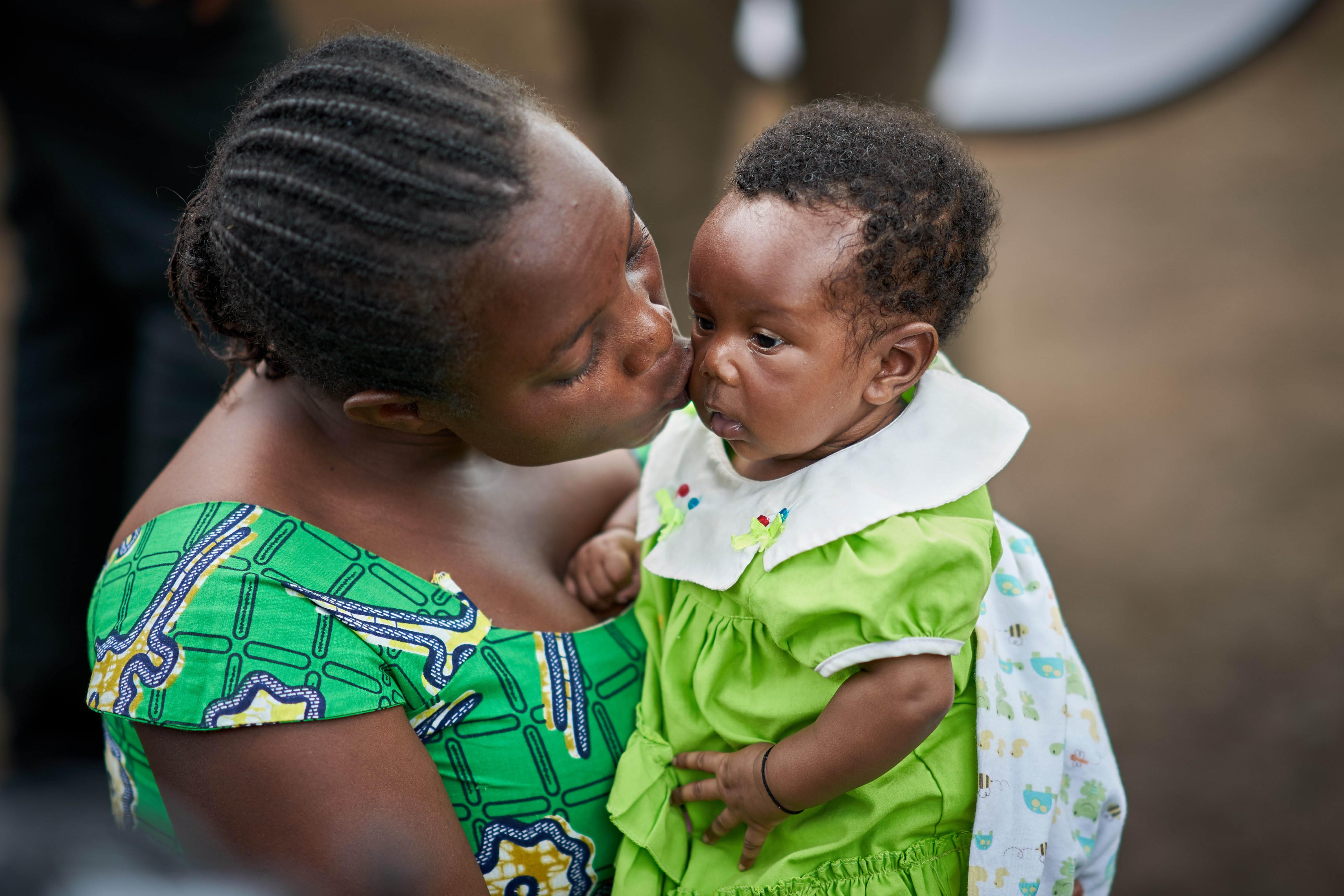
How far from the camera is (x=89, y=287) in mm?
2594

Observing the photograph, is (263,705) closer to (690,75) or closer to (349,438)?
(349,438)

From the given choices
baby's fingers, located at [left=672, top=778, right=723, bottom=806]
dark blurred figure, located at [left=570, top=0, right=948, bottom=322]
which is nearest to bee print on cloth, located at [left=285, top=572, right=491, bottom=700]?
baby's fingers, located at [left=672, top=778, right=723, bottom=806]

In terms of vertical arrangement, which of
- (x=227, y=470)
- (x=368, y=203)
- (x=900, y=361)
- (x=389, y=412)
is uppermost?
(x=368, y=203)

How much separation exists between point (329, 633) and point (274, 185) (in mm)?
517

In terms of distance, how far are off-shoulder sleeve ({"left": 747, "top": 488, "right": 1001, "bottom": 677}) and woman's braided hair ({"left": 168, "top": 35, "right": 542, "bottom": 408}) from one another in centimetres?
49

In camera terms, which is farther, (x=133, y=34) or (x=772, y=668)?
(x=133, y=34)

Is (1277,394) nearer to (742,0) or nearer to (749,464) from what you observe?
(742,0)

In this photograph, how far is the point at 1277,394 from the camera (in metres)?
4.36

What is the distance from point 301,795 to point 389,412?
457 mm

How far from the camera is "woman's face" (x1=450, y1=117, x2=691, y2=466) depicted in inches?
43.2

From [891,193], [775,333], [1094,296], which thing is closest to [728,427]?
[775,333]

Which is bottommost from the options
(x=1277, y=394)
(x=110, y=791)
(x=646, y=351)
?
(x=1277, y=394)

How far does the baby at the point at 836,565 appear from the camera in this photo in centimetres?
121

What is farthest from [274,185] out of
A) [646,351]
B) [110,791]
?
[110,791]
